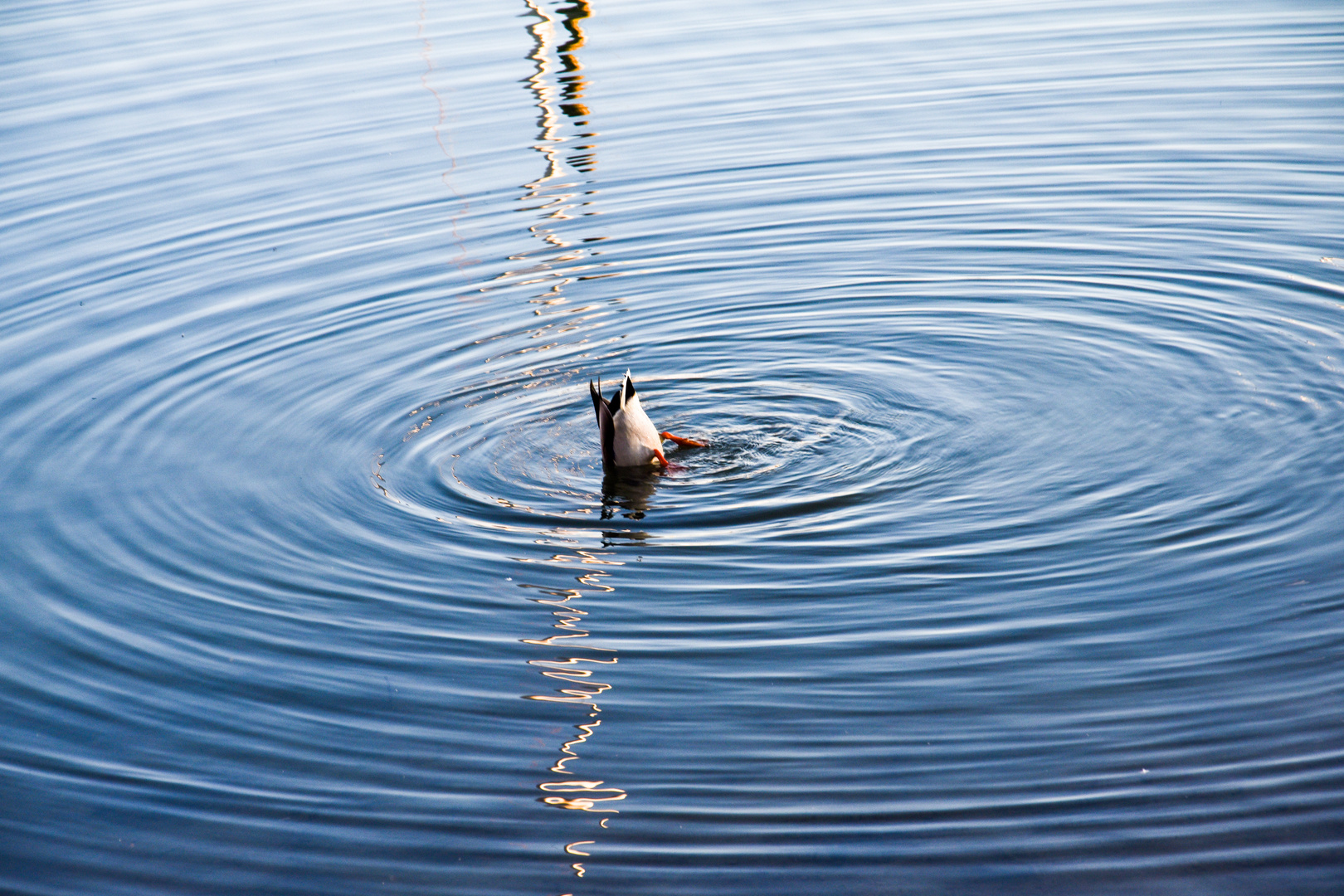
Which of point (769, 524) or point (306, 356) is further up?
point (306, 356)

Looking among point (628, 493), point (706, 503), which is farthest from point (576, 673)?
point (628, 493)

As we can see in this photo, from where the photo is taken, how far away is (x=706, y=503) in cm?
839

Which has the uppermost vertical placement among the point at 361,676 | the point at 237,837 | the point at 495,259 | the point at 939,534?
the point at 495,259

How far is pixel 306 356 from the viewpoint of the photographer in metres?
11.3

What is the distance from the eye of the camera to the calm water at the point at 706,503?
5668 millimetres

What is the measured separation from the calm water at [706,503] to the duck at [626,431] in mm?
216

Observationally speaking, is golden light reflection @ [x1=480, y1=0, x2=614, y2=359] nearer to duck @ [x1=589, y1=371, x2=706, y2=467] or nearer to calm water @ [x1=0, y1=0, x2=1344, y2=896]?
calm water @ [x1=0, y1=0, x2=1344, y2=896]

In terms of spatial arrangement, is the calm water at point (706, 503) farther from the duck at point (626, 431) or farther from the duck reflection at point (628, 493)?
the duck at point (626, 431)

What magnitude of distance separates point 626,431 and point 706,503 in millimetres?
730

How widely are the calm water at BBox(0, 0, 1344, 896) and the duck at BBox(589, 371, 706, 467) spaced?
0.22 meters

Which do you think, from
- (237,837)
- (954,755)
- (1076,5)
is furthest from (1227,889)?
(1076,5)

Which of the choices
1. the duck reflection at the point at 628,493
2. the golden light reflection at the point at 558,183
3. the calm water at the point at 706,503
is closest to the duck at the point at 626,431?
the duck reflection at the point at 628,493

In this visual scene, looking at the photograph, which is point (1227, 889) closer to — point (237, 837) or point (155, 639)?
point (237, 837)

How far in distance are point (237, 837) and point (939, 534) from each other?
13.3 feet
